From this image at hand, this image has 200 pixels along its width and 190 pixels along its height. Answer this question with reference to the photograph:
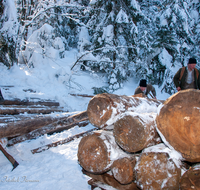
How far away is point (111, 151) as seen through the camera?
1931 mm

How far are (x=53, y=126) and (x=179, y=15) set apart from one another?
13.9m

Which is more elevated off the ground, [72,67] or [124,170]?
[72,67]

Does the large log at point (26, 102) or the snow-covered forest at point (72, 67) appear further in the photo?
the large log at point (26, 102)

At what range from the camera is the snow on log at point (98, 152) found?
75.4 inches

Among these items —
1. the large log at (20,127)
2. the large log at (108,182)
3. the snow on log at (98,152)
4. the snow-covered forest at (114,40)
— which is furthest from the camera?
the snow-covered forest at (114,40)

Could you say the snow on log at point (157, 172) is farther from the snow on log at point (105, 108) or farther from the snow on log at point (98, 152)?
the snow on log at point (105, 108)

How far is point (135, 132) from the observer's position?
1.73 metres

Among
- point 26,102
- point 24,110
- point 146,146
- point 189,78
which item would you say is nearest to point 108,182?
point 146,146

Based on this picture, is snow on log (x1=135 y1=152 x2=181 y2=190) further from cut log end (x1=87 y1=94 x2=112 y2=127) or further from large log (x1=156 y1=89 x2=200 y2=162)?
cut log end (x1=87 y1=94 x2=112 y2=127)

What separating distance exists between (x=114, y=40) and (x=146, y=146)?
10.5m

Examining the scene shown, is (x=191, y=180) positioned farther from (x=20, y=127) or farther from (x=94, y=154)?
(x=20, y=127)

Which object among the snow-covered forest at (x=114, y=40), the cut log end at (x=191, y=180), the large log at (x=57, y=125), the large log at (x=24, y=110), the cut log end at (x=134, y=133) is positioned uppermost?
the snow-covered forest at (x=114, y=40)

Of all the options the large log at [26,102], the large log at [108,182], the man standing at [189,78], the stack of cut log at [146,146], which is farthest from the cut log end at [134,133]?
the large log at [26,102]

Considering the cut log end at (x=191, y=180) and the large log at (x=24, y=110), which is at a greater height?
the cut log end at (x=191, y=180)
